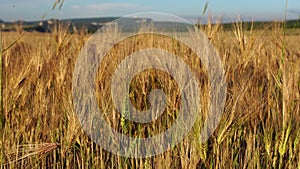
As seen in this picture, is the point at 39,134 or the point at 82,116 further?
the point at 39,134

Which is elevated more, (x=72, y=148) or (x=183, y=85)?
(x=183, y=85)

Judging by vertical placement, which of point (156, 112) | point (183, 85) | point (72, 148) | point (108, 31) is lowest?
point (72, 148)

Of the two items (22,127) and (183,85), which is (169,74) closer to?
(183,85)

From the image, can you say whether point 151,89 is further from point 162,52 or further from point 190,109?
point 190,109

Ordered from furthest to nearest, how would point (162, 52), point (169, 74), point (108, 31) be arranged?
point (108, 31)
point (162, 52)
point (169, 74)

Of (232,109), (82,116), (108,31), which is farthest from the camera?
(108,31)

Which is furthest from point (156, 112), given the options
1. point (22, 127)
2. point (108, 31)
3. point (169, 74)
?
point (108, 31)

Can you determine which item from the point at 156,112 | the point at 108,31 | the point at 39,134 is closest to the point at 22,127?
the point at 39,134

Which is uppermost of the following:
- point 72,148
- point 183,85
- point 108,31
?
point 108,31

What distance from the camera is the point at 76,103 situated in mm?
1196

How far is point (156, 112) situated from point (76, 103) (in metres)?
0.31

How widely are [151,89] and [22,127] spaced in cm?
59

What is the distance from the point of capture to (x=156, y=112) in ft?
4.42

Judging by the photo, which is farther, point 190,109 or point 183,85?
point 183,85
